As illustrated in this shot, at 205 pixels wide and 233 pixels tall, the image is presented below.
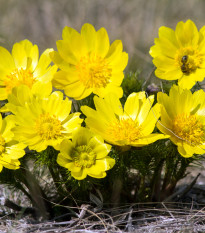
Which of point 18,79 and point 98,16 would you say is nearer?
point 18,79

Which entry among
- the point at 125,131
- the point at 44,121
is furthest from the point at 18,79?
the point at 125,131

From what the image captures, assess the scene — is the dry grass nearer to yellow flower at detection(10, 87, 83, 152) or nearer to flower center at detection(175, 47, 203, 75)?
yellow flower at detection(10, 87, 83, 152)

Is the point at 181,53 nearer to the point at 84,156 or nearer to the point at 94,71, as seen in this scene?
the point at 94,71

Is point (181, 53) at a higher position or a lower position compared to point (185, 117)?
higher

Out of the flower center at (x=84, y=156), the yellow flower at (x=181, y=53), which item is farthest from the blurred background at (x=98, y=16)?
the flower center at (x=84, y=156)

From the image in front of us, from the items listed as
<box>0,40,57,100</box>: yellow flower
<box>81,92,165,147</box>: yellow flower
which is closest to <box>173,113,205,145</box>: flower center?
<box>81,92,165,147</box>: yellow flower

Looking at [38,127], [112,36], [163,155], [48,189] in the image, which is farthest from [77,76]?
[112,36]

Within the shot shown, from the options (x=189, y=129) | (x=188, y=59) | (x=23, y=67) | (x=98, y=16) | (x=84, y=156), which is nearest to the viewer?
(x=84, y=156)
